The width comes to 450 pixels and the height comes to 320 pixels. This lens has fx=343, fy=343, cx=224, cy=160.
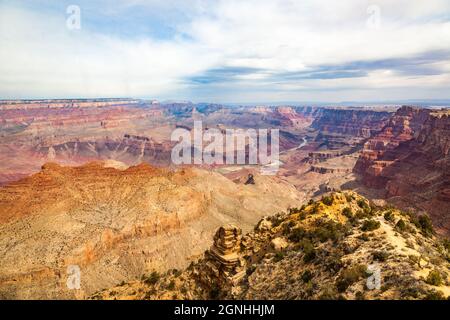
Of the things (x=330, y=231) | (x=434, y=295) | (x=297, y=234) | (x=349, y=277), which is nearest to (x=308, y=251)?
(x=330, y=231)

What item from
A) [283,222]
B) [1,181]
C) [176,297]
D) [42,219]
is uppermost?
[283,222]

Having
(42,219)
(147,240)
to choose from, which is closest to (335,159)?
(147,240)

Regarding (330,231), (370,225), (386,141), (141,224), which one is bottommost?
(141,224)

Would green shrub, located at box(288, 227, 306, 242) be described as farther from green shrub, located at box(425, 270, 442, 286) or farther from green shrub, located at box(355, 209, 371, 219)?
green shrub, located at box(425, 270, 442, 286)

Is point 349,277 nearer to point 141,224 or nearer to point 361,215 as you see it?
point 361,215

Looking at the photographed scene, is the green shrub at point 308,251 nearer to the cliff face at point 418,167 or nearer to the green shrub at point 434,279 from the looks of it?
the green shrub at point 434,279
